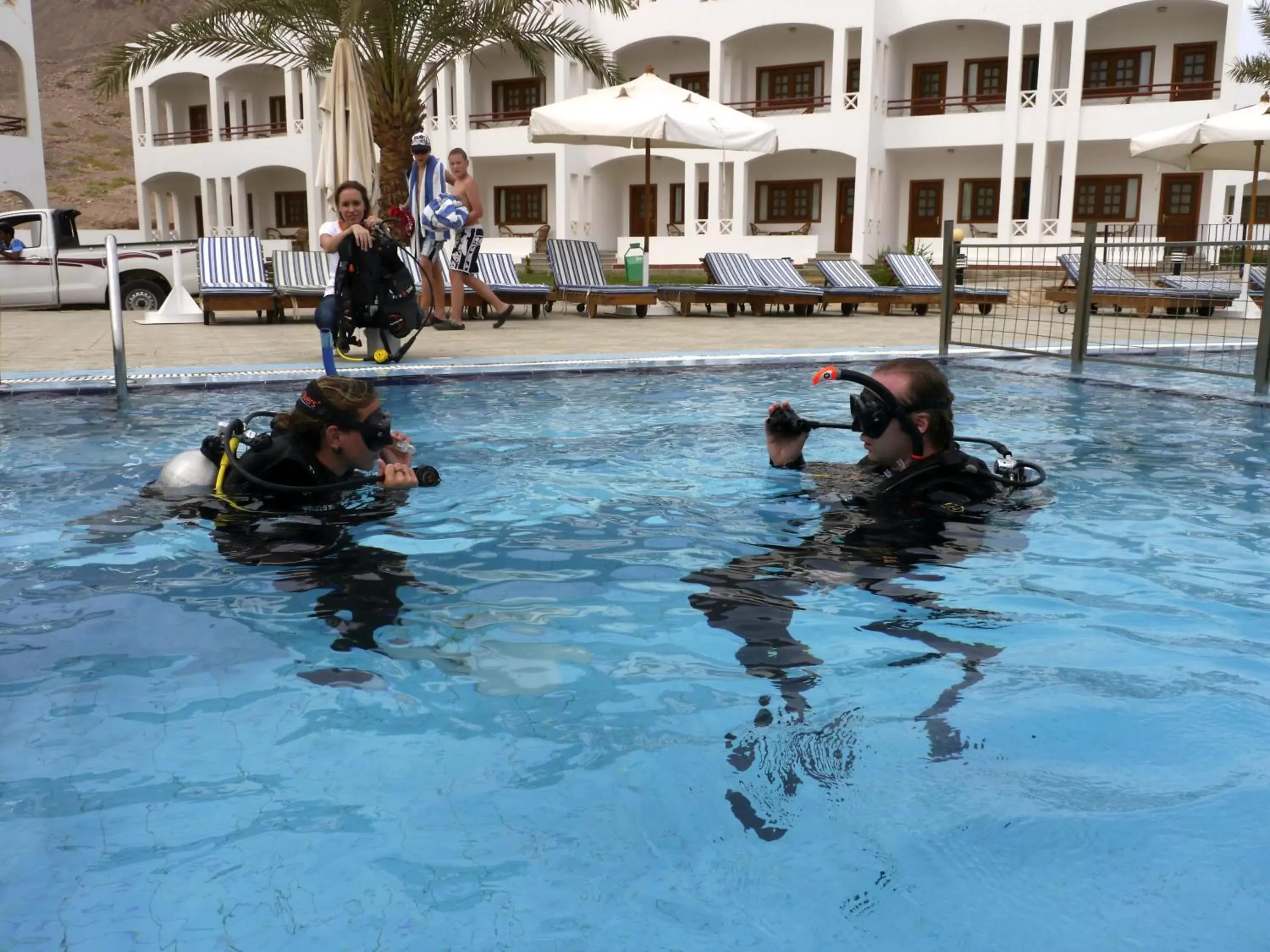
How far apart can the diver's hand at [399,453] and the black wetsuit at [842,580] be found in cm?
139

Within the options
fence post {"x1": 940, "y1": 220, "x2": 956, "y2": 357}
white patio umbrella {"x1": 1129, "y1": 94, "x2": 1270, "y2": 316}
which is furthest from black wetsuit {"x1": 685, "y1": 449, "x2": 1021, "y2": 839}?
white patio umbrella {"x1": 1129, "y1": 94, "x2": 1270, "y2": 316}

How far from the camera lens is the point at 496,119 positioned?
35219 mm

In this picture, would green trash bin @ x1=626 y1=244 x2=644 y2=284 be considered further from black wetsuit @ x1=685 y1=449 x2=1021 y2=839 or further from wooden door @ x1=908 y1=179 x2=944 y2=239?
wooden door @ x1=908 y1=179 x2=944 y2=239

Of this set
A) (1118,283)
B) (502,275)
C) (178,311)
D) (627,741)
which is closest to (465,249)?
(502,275)

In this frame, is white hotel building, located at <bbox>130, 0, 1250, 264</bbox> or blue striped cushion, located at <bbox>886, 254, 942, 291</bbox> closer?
blue striped cushion, located at <bbox>886, 254, 942, 291</bbox>

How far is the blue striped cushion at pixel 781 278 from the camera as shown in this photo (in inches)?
647

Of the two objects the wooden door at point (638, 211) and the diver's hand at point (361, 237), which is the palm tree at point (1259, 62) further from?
the diver's hand at point (361, 237)

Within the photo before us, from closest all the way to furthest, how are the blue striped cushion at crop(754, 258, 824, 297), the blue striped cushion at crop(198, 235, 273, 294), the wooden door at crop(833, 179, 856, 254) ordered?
the blue striped cushion at crop(198, 235, 273, 294), the blue striped cushion at crop(754, 258, 824, 297), the wooden door at crop(833, 179, 856, 254)

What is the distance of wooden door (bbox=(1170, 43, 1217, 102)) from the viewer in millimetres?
28516

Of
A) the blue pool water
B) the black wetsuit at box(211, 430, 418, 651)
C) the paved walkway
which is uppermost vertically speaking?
the paved walkway

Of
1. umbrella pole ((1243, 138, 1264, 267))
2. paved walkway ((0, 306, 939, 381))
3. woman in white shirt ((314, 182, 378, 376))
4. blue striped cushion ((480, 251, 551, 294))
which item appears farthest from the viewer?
blue striped cushion ((480, 251, 551, 294))

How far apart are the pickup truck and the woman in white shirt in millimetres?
9195

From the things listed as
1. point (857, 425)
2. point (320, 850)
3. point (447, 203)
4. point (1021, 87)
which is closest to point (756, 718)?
point (320, 850)

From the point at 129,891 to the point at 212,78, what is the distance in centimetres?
3952
